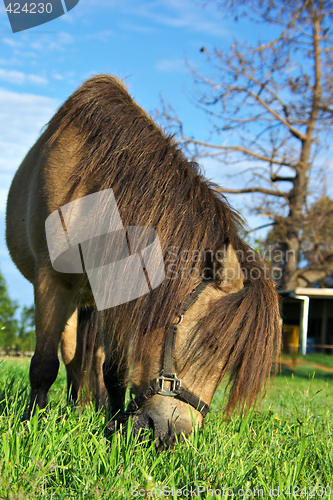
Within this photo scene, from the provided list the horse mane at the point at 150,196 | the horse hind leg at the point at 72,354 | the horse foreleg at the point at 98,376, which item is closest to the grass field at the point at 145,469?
the horse mane at the point at 150,196

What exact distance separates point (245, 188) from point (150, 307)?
1111 cm

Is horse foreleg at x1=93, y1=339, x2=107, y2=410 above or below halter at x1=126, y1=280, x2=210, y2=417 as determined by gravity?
below

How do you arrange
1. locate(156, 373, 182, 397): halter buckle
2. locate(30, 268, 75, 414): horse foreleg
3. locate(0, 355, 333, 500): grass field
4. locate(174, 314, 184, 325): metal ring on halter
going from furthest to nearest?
1. locate(30, 268, 75, 414): horse foreleg
2. locate(174, 314, 184, 325): metal ring on halter
3. locate(156, 373, 182, 397): halter buckle
4. locate(0, 355, 333, 500): grass field

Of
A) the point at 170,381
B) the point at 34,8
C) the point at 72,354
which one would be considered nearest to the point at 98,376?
the point at 72,354

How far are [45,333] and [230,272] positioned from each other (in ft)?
4.06

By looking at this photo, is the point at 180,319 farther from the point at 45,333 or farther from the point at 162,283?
the point at 45,333

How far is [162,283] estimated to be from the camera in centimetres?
196

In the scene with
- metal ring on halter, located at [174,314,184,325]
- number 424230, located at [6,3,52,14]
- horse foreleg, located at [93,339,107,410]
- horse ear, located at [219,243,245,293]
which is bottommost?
horse foreleg, located at [93,339,107,410]

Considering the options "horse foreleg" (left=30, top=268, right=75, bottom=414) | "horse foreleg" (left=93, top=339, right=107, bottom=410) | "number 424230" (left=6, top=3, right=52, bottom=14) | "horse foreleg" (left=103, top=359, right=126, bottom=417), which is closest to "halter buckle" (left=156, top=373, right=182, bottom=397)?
"horse foreleg" (left=103, top=359, right=126, bottom=417)

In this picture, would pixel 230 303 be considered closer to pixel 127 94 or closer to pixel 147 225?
pixel 147 225

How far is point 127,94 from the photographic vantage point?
2.82 meters

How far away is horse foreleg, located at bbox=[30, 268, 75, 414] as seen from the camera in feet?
7.92

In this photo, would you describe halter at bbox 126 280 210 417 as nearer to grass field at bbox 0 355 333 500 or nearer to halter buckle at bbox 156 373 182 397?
halter buckle at bbox 156 373 182 397

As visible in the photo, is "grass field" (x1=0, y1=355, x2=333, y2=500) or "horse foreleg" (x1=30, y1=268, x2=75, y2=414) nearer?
"grass field" (x1=0, y1=355, x2=333, y2=500)
